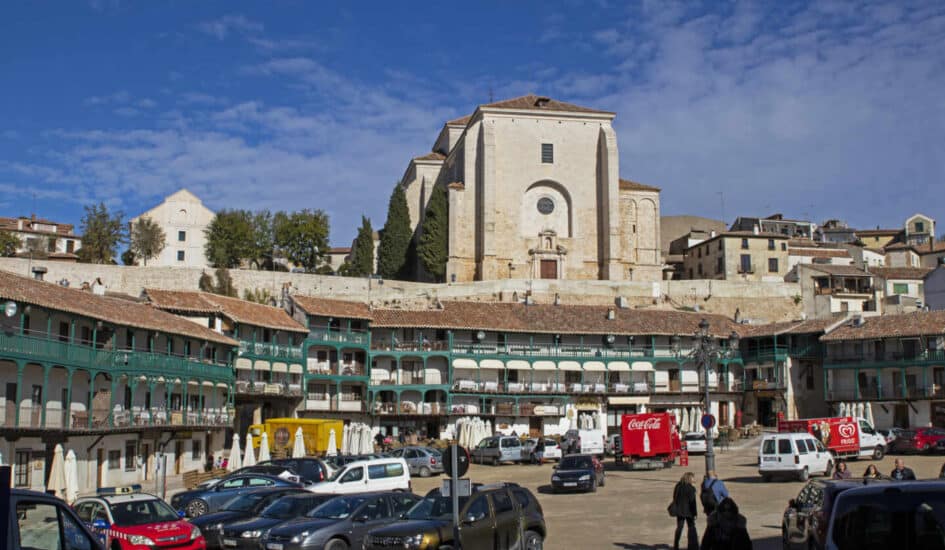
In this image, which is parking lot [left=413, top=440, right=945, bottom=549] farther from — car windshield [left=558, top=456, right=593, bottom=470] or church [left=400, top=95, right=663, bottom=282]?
church [left=400, top=95, right=663, bottom=282]

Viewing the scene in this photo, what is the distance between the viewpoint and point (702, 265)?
86.4 m

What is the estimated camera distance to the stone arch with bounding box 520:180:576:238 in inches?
3219

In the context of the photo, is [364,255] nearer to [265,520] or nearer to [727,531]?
[265,520]

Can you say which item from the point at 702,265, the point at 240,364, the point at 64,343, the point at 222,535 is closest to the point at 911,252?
the point at 702,265

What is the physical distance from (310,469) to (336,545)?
11530 mm

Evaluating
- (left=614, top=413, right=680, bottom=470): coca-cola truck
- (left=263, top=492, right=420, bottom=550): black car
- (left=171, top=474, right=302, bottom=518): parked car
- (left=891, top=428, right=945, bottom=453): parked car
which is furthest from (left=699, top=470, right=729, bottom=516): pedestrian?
(left=891, top=428, right=945, bottom=453): parked car

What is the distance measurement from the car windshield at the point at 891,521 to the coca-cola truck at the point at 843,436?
2736cm

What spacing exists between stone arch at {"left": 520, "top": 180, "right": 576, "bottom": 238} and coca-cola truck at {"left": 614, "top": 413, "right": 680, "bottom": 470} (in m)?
43.5

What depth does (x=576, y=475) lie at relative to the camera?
102 ft

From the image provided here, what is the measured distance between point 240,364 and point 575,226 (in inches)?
1494

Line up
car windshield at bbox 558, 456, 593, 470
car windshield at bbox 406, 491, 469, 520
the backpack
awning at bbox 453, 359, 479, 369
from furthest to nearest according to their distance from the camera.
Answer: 1. awning at bbox 453, 359, 479, 369
2. car windshield at bbox 558, 456, 593, 470
3. the backpack
4. car windshield at bbox 406, 491, 469, 520

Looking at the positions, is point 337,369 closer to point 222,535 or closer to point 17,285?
point 17,285

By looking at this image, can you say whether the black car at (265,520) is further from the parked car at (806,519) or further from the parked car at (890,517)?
the parked car at (890,517)

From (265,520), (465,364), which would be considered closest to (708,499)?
(265,520)
